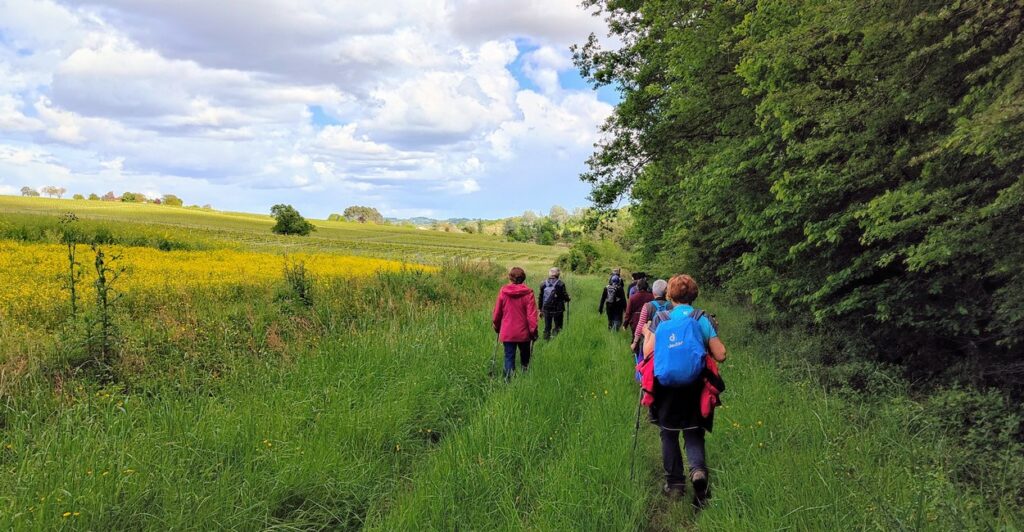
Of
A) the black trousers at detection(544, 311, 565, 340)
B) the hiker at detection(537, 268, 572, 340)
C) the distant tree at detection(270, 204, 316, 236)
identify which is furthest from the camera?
the distant tree at detection(270, 204, 316, 236)

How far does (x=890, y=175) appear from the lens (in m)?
5.73

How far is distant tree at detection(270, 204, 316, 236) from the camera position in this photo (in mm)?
63844

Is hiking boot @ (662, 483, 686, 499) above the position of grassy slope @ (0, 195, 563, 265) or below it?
below

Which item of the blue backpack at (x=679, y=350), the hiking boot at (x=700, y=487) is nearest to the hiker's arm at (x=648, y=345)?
the blue backpack at (x=679, y=350)

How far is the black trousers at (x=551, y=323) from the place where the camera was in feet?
32.9

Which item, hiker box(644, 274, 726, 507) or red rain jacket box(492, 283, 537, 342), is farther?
red rain jacket box(492, 283, 537, 342)

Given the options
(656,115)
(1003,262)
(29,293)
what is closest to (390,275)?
(29,293)

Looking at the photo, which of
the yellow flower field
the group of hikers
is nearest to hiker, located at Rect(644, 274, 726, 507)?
the group of hikers

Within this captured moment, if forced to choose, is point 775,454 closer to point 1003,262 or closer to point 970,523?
point 970,523

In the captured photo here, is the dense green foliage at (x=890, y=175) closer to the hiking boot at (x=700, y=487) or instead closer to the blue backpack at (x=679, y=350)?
the blue backpack at (x=679, y=350)

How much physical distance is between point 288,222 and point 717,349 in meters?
69.4

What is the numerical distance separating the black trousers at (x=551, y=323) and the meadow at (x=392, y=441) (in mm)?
2332

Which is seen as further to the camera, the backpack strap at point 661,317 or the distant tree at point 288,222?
the distant tree at point 288,222

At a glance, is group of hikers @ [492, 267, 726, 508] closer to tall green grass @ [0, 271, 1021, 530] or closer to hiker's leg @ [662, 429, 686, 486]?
hiker's leg @ [662, 429, 686, 486]
